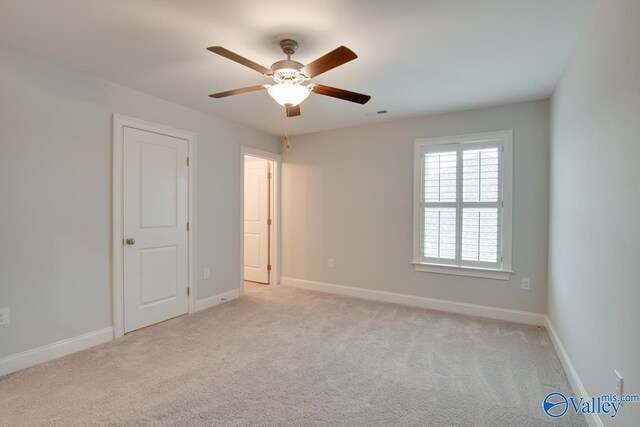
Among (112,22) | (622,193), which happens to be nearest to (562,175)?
(622,193)

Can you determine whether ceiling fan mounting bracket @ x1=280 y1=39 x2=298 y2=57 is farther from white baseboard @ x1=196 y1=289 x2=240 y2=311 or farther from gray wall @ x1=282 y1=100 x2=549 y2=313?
white baseboard @ x1=196 y1=289 x2=240 y2=311

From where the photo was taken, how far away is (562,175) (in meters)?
2.76

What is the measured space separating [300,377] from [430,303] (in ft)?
7.43

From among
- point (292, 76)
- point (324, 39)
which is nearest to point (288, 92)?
point (292, 76)

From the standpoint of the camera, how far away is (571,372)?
2.29 m

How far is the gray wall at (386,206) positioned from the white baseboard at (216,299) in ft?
3.40

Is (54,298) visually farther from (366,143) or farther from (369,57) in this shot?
(366,143)

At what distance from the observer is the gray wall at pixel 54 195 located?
2.40m

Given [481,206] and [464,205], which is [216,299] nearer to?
[464,205]

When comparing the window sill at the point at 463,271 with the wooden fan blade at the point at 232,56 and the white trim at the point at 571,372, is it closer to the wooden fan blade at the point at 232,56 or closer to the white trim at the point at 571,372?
the white trim at the point at 571,372

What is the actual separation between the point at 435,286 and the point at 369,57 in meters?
2.84

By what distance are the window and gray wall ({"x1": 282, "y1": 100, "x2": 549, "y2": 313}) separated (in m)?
0.10

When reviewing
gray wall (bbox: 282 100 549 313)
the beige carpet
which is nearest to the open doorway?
gray wall (bbox: 282 100 549 313)

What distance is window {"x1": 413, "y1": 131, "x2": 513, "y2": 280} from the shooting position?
3604mm
